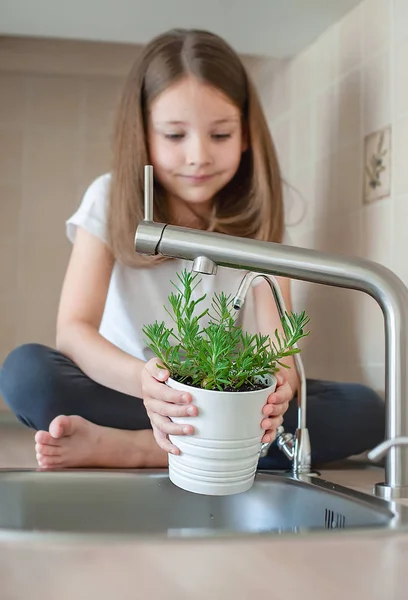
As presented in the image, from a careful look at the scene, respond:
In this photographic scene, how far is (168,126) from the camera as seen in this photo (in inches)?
52.1

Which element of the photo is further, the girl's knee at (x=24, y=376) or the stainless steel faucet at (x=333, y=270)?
the girl's knee at (x=24, y=376)

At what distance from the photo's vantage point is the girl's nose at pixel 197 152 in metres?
1.30

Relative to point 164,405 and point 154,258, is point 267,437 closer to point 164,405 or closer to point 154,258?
point 164,405

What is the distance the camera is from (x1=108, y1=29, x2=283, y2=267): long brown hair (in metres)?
1.33

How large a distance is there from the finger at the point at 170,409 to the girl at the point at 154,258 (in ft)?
1.01

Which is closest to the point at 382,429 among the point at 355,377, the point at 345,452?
the point at 345,452

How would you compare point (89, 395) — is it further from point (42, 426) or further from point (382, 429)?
point (382, 429)

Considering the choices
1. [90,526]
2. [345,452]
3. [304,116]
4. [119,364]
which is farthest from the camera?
[304,116]

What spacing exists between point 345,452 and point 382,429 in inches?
3.0

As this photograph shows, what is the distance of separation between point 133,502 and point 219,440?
21 cm

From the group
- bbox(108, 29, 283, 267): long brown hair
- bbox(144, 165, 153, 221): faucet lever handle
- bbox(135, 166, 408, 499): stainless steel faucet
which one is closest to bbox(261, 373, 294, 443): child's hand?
bbox(135, 166, 408, 499): stainless steel faucet

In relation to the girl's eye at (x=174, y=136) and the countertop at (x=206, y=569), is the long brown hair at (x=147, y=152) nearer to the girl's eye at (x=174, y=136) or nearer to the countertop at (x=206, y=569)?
the girl's eye at (x=174, y=136)

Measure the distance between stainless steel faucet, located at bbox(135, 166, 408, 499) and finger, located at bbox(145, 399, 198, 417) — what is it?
5.6 inches

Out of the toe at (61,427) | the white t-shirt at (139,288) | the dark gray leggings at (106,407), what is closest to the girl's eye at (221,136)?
A: the white t-shirt at (139,288)
